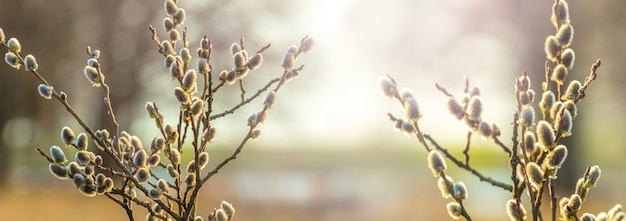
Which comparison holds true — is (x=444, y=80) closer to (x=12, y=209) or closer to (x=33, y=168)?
(x=12, y=209)

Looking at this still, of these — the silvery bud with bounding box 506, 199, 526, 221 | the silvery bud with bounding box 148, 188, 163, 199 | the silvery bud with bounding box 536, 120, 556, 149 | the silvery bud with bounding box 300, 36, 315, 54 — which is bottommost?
the silvery bud with bounding box 506, 199, 526, 221

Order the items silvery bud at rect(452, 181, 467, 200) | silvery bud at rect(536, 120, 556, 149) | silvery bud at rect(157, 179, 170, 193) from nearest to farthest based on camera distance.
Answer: silvery bud at rect(536, 120, 556, 149), silvery bud at rect(452, 181, 467, 200), silvery bud at rect(157, 179, 170, 193)

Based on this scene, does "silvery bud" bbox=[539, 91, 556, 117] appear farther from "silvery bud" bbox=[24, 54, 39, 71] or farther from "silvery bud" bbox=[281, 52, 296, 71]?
"silvery bud" bbox=[24, 54, 39, 71]


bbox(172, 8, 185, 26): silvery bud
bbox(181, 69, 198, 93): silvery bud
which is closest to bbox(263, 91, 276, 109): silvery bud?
bbox(181, 69, 198, 93): silvery bud

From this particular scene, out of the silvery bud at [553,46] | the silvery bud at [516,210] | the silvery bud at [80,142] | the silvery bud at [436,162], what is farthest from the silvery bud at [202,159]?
the silvery bud at [553,46]

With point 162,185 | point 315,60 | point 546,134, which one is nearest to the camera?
point 546,134

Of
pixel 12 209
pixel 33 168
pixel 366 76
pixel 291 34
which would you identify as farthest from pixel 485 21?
pixel 33 168

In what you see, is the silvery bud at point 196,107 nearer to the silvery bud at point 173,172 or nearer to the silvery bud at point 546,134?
the silvery bud at point 173,172

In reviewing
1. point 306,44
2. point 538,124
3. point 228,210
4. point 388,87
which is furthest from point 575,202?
point 228,210

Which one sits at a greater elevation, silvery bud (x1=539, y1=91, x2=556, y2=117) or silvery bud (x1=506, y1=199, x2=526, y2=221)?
silvery bud (x1=539, y1=91, x2=556, y2=117)

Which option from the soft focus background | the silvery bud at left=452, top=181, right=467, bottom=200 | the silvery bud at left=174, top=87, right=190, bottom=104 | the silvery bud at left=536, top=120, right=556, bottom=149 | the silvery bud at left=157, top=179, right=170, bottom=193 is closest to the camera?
the silvery bud at left=536, top=120, right=556, bottom=149

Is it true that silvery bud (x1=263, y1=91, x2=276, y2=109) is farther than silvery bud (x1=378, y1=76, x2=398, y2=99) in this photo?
Yes

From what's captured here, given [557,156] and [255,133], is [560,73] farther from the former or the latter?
[255,133]
